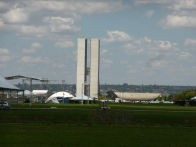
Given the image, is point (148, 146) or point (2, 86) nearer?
point (148, 146)

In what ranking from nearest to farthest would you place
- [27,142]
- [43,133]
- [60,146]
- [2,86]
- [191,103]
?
[60,146], [27,142], [43,133], [2,86], [191,103]

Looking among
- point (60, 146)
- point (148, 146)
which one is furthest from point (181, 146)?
point (60, 146)

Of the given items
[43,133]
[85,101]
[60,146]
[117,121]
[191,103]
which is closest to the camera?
[60,146]

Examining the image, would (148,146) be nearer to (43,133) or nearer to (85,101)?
(43,133)

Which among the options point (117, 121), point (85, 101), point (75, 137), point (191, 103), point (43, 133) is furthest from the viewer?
point (85, 101)

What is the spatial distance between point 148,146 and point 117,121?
20.6m

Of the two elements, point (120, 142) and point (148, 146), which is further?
point (120, 142)

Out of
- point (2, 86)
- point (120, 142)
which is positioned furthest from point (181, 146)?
point (2, 86)

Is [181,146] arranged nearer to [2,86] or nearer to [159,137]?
[159,137]

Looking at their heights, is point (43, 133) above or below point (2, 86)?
below

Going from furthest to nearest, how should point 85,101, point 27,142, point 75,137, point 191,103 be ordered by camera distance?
point 85,101 < point 191,103 < point 75,137 < point 27,142

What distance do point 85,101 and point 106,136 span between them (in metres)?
168

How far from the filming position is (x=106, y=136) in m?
30.9

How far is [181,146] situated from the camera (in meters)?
25.7
